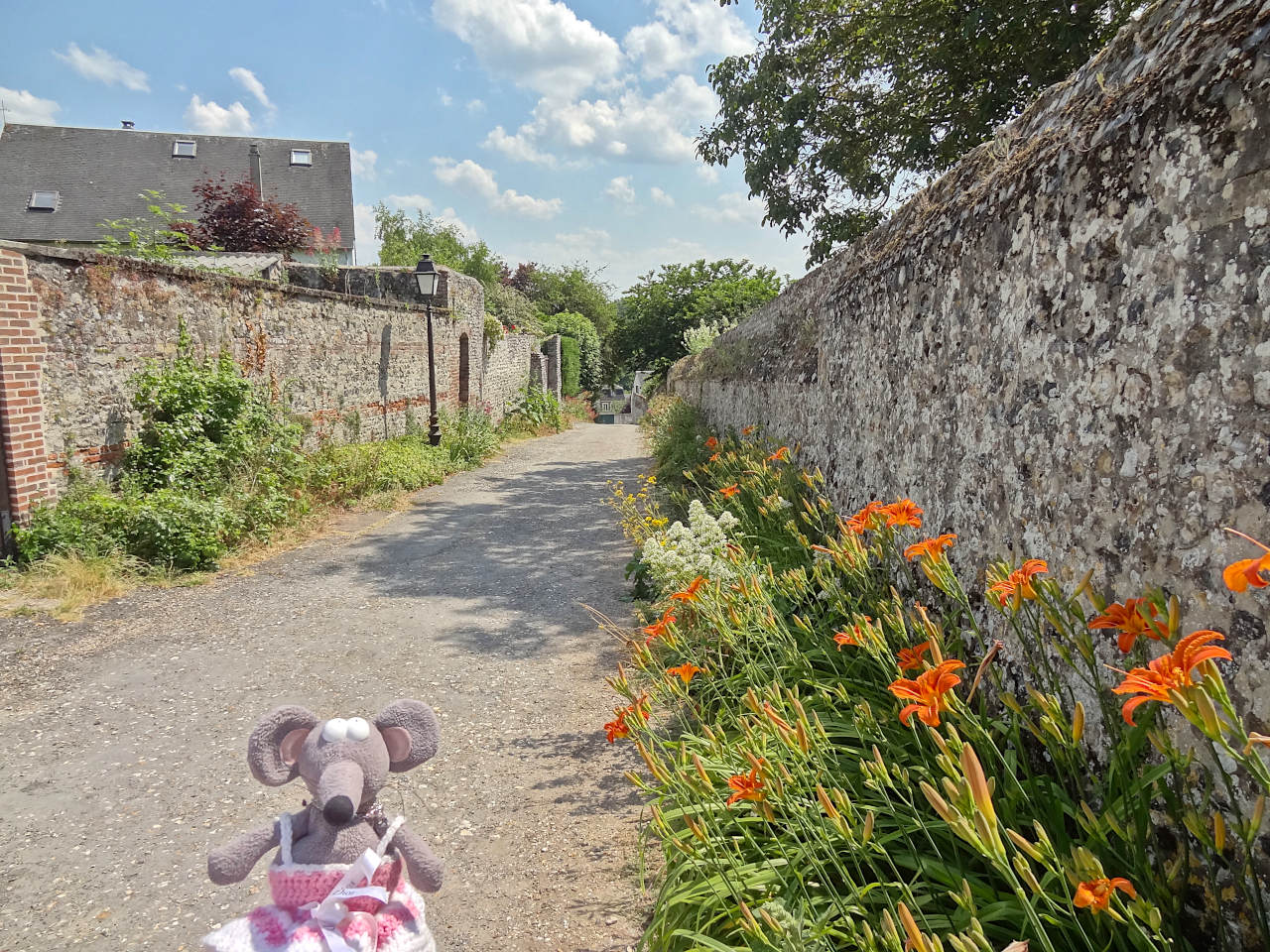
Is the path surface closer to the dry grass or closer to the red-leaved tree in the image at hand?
the dry grass

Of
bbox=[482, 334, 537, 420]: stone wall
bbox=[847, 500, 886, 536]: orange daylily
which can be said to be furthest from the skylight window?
bbox=[847, 500, 886, 536]: orange daylily

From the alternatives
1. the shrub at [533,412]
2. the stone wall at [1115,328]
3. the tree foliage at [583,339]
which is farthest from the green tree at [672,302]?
the stone wall at [1115,328]

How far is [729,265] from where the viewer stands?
34719 mm

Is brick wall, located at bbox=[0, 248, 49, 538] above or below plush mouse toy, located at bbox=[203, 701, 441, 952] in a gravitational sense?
above

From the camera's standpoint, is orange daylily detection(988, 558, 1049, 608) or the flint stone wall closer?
orange daylily detection(988, 558, 1049, 608)

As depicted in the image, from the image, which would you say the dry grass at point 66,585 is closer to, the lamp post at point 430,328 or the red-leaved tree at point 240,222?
the lamp post at point 430,328

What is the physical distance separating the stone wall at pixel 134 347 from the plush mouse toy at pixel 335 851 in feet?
17.1

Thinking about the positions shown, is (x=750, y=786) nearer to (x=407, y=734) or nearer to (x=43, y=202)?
(x=407, y=734)

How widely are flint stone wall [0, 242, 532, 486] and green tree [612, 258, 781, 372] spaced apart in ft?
60.9

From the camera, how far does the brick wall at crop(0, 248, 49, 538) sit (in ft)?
17.4

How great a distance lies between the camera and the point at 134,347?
21.4 feet

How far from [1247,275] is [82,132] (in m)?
39.5

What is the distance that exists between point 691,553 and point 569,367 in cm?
2966

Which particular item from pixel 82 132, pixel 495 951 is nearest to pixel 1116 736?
pixel 495 951
